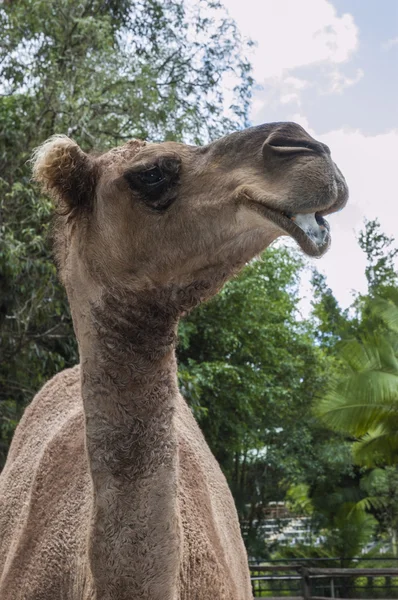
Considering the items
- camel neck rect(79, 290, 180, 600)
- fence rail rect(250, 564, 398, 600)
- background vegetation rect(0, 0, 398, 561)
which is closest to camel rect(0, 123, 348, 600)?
camel neck rect(79, 290, 180, 600)

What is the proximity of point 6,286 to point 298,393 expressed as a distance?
480 inches

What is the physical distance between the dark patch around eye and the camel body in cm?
101

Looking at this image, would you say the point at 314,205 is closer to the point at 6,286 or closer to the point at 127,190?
the point at 127,190

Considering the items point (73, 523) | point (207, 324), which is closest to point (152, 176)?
point (73, 523)

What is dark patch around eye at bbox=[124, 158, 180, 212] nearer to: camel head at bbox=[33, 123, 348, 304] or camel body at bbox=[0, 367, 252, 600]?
camel head at bbox=[33, 123, 348, 304]

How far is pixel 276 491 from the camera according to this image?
76.7ft

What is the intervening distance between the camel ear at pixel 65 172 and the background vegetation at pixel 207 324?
384 cm

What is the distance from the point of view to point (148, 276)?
7.09ft

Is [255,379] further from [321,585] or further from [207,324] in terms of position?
[321,585]

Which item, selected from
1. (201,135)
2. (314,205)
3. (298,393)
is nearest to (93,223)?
(314,205)

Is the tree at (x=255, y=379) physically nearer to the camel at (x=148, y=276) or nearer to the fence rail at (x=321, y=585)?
the fence rail at (x=321, y=585)

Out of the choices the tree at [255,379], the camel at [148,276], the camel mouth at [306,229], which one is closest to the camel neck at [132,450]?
the camel at [148,276]

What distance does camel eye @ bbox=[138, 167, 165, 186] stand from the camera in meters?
2.14

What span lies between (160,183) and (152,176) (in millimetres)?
40
